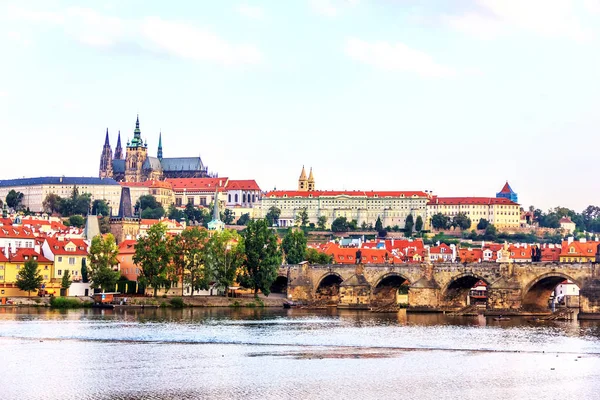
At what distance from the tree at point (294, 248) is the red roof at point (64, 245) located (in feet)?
67.5

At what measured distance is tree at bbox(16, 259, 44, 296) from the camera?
7762cm

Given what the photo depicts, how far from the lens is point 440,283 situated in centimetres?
8044

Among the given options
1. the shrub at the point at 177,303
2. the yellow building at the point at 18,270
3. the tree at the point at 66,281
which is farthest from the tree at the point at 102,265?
the shrub at the point at 177,303

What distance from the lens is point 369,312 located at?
82312mm

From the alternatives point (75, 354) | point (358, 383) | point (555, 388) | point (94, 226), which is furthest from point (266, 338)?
point (94, 226)

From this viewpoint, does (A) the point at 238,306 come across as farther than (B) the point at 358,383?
Yes

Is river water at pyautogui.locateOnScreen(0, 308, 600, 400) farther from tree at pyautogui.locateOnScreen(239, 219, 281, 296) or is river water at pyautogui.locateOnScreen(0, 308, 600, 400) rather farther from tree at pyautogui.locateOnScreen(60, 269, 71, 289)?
tree at pyautogui.locateOnScreen(239, 219, 281, 296)

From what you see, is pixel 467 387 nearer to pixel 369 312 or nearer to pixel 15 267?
pixel 369 312

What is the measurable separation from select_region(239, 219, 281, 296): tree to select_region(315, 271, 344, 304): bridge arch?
434 cm

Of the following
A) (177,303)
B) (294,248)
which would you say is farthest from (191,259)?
(294,248)

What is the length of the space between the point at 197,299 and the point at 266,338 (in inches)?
984

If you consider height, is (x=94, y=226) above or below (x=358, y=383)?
above

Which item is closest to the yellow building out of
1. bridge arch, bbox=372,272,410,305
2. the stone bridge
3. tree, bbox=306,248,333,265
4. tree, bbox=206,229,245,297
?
tree, bbox=206,229,245,297

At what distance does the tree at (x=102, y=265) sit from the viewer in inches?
3179
